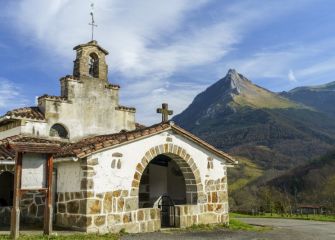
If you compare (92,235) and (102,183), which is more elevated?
(102,183)

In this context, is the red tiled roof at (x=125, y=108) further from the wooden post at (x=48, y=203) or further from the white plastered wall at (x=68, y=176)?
the wooden post at (x=48, y=203)

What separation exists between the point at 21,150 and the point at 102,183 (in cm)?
284

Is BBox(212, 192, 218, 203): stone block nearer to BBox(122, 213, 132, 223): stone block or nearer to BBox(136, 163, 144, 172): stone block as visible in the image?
BBox(136, 163, 144, 172): stone block

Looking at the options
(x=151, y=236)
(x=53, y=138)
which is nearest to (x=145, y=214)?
(x=151, y=236)

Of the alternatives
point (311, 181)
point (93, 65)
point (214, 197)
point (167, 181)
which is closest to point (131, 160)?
point (214, 197)

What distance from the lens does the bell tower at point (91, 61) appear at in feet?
59.5

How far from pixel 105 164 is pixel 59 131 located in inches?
223

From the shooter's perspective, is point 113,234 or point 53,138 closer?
point 113,234

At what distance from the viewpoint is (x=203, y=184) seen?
14719 millimetres

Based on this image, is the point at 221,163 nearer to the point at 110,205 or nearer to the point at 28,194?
the point at 110,205

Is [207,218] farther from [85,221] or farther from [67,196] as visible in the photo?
[67,196]

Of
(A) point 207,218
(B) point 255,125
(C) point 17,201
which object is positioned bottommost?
(A) point 207,218

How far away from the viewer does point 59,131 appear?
1716 cm

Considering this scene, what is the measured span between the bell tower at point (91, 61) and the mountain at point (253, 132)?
21.3 m
